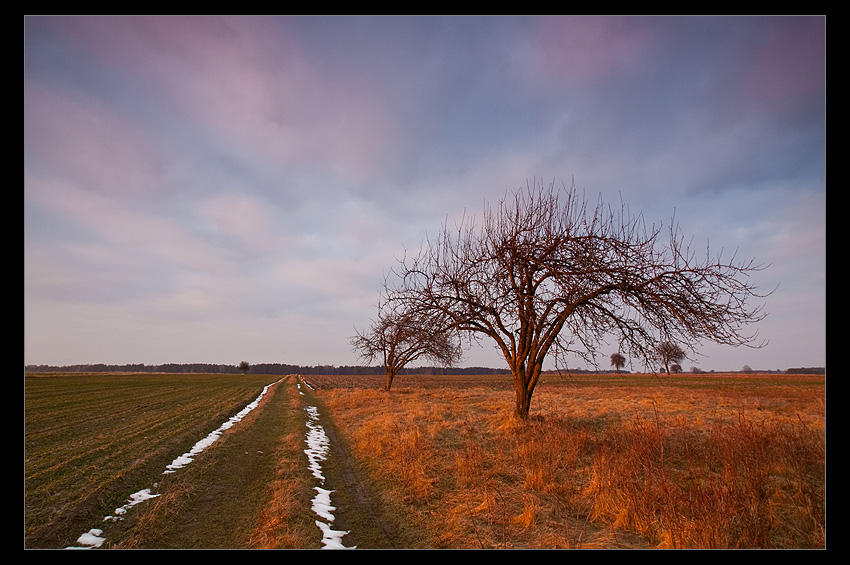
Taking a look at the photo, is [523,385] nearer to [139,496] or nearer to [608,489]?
[608,489]

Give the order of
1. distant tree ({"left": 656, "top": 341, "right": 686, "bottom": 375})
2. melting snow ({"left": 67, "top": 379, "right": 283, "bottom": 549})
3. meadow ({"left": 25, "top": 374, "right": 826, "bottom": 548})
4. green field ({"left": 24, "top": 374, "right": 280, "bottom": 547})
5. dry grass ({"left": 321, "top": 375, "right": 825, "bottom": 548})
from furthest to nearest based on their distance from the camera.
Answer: distant tree ({"left": 656, "top": 341, "right": 686, "bottom": 375}) < green field ({"left": 24, "top": 374, "right": 280, "bottom": 547}) < melting snow ({"left": 67, "top": 379, "right": 283, "bottom": 549}) < meadow ({"left": 25, "top": 374, "right": 826, "bottom": 548}) < dry grass ({"left": 321, "top": 375, "right": 825, "bottom": 548})

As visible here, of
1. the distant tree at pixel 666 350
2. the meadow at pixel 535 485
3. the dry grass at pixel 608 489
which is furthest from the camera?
the distant tree at pixel 666 350

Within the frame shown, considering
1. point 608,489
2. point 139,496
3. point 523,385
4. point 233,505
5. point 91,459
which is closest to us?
point 608,489

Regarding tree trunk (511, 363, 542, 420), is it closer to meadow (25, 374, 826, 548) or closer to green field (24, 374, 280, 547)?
meadow (25, 374, 826, 548)

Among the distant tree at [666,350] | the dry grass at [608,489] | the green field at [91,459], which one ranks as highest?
the distant tree at [666,350]

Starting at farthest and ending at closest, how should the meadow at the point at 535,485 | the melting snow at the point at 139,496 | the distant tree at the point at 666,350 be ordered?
the distant tree at the point at 666,350 → the melting snow at the point at 139,496 → the meadow at the point at 535,485

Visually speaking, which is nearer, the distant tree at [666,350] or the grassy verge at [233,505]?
the grassy verge at [233,505]

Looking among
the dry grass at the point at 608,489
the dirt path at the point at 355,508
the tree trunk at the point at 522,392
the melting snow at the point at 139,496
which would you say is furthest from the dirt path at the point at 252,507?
the tree trunk at the point at 522,392

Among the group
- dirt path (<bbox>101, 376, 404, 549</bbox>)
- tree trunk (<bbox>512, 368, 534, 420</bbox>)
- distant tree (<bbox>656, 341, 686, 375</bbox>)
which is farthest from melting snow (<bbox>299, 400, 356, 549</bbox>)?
distant tree (<bbox>656, 341, 686, 375</bbox>)

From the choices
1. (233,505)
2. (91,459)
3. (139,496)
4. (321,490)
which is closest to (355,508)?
(321,490)

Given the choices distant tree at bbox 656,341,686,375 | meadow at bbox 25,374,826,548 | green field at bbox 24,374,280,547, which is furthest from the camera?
distant tree at bbox 656,341,686,375

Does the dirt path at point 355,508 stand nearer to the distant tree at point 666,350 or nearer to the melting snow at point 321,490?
the melting snow at point 321,490
